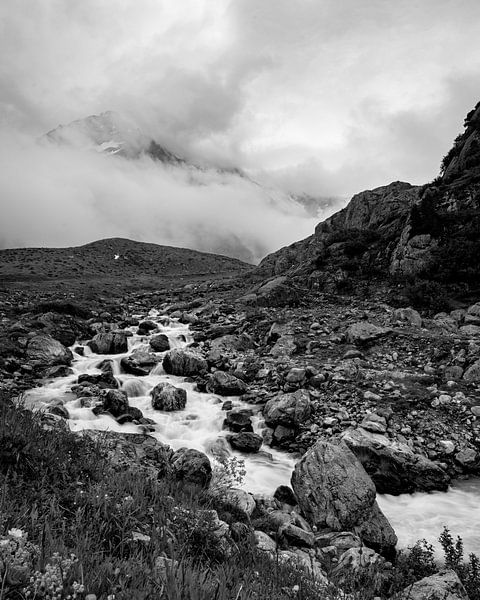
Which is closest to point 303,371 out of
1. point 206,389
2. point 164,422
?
point 206,389

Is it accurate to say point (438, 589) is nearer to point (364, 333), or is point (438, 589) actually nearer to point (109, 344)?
point (364, 333)

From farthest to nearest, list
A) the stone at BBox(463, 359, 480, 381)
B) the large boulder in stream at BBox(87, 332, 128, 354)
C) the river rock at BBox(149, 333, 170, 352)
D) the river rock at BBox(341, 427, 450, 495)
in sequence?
the river rock at BBox(149, 333, 170, 352)
the large boulder in stream at BBox(87, 332, 128, 354)
the stone at BBox(463, 359, 480, 381)
the river rock at BBox(341, 427, 450, 495)

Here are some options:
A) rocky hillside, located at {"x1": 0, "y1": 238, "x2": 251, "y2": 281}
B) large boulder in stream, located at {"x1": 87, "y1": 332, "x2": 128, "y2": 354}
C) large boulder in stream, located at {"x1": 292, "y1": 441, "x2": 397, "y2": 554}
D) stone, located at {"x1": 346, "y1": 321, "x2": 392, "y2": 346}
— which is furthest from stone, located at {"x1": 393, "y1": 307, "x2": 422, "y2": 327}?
rocky hillside, located at {"x1": 0, "y1": 238, "x2": 251, "y2": 281}

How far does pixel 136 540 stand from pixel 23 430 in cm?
280

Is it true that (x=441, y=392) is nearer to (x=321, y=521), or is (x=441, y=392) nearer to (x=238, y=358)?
(x=321, y=521)

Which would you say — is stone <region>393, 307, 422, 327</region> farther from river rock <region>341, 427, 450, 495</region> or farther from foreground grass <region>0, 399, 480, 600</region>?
foreground grass <region>0, 399, 480, 600</region>

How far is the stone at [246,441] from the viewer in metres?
12.1

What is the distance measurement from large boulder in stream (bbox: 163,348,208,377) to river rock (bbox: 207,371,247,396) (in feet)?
7.43

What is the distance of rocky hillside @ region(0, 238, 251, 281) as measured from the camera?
85325 millimetres

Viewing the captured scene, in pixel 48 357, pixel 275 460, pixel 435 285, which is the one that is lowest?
pixel 275 460

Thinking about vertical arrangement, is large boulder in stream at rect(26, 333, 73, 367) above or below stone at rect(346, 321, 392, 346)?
below

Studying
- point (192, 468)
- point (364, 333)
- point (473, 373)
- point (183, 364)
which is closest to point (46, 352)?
point (183, 364)

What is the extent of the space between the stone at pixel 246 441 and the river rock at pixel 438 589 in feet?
24.3

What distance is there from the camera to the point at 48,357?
19312 millimetres
